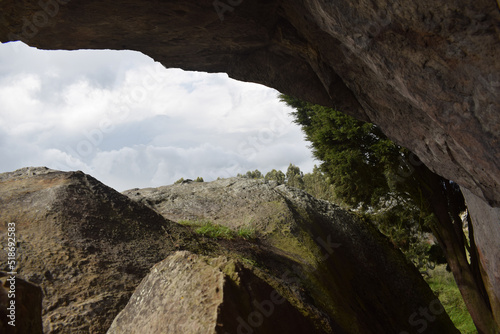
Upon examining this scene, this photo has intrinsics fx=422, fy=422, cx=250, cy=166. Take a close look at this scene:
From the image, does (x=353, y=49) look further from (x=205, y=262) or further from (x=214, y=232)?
(x=214, y=232)

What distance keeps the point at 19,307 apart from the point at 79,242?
2777 mm

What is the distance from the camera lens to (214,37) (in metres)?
6.91

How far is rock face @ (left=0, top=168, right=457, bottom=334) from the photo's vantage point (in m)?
3.70

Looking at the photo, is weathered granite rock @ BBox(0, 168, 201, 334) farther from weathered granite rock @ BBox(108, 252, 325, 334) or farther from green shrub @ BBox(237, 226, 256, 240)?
green shrub @ BBox(237, 226, 256, 240)

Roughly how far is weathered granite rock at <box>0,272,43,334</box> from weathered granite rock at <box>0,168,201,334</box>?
4.66 feet

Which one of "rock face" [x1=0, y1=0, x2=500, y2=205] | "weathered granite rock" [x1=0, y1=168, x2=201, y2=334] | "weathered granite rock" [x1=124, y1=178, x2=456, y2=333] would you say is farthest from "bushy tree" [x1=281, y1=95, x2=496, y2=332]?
"weathered granite rock" [x1=0, y1=168, x2=201, y2=334]

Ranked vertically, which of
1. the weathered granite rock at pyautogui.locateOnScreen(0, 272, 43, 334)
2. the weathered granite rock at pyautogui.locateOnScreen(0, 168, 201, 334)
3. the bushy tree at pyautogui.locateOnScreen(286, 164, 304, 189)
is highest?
the bushy tree at pyautogui.locateOnScreen(286, 164, 304, 189)

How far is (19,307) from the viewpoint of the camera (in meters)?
2.96

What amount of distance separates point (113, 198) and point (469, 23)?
5.47 meters

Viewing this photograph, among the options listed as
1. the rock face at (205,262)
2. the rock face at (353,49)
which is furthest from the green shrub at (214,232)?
the rock face at (353,49)

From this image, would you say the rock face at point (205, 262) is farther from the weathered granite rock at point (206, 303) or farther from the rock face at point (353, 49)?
the rock face at point (353, 49)

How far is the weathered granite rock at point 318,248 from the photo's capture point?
23.7ft

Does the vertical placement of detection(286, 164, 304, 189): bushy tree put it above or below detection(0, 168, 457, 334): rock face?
above

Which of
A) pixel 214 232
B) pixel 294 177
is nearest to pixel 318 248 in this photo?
pixel 214 232
